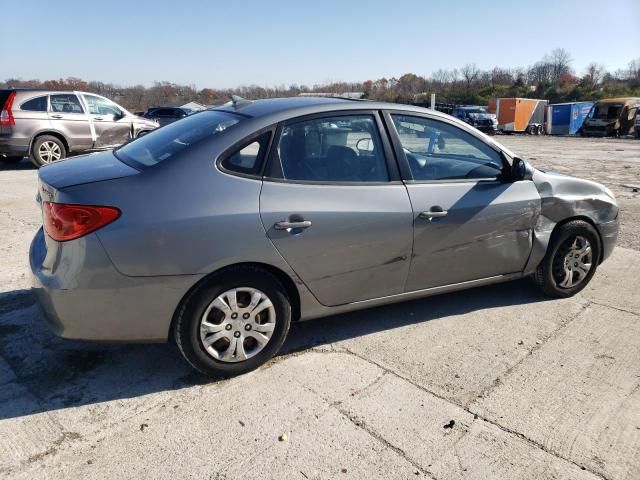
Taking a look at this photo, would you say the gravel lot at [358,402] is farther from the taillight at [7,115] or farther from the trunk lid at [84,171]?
the taillight at [7,115]

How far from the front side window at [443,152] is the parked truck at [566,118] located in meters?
40.1

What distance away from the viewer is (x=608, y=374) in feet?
10.4

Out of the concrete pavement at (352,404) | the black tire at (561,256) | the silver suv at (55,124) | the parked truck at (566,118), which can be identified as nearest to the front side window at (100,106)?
the silver suv at (55,124)

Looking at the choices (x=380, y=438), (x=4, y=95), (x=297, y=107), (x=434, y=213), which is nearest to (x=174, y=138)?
(x=297, y=107)

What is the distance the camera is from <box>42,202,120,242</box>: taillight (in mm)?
2627

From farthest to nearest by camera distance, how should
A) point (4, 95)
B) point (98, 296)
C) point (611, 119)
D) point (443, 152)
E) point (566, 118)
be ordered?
point (566, 118) → point (611, 119) → point (4, 95) → point (443, 152) → point (98, 296)

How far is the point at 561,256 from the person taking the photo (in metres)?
4.20

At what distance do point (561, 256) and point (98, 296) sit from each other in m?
3.51

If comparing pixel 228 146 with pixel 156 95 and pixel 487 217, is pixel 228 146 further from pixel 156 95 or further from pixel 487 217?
pixel 156 95

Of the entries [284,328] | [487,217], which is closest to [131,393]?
[284,328]

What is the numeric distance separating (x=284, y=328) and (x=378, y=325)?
934 millimetres

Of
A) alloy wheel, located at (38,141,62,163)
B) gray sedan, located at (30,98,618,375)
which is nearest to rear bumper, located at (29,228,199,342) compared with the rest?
gray sedan, located at (30,98,618,375)

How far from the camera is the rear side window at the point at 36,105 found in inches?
413

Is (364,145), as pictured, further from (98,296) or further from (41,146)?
(41,146)
